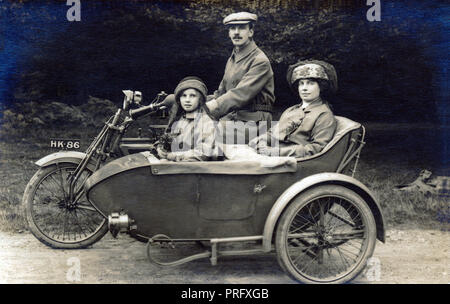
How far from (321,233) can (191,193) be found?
1.08 meters

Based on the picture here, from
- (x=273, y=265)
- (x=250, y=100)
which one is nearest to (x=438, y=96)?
(x=250, y=100)

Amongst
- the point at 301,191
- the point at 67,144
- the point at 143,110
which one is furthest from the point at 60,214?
the point at 301,191

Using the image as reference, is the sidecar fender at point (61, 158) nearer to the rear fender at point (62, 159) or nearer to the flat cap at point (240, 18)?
the rear fender at point (62, 159)

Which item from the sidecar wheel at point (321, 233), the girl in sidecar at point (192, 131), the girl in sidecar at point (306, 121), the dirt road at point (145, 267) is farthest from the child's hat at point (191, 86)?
the dirt road at point (145, 267)

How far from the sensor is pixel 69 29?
6.01 meters

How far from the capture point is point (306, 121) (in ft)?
16.7

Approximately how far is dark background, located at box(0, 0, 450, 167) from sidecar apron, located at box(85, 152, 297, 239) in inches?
63.9

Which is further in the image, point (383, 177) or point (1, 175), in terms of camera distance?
point (383, 177)

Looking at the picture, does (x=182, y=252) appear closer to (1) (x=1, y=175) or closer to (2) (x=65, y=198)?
(2) (x=65, y=198)

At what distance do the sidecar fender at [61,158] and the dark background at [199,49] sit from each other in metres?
0.90

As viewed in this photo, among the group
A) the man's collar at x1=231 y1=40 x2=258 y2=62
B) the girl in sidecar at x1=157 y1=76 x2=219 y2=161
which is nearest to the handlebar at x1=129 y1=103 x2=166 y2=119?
the girl in sidecar at x1=157 y1=76 x2=219 y2=161

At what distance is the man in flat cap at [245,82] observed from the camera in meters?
5.31

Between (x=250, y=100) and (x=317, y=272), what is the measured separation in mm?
1589

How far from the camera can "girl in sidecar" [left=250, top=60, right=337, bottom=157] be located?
4.98 meters
